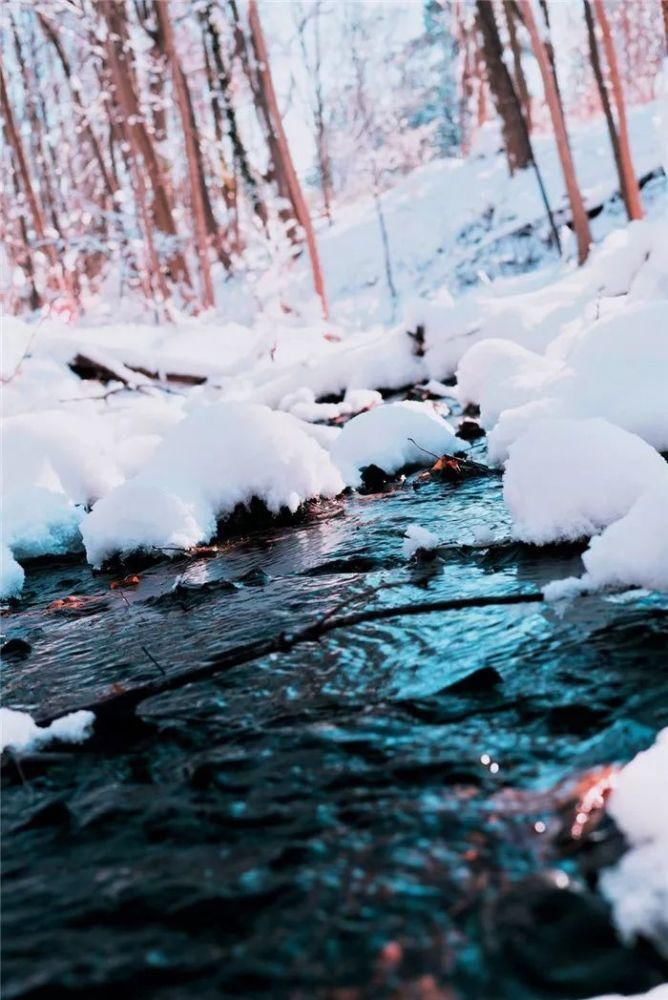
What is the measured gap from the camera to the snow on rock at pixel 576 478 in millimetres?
3217

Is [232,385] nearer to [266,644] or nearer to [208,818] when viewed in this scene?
[266,644]

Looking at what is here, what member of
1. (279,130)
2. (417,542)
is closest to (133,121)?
(279,130)

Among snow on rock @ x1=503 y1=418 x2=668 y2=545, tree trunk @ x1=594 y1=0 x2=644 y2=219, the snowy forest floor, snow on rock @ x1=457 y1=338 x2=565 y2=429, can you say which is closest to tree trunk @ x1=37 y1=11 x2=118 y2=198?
tree trunk @ x1=594 y1=0 x2=644 y2=219

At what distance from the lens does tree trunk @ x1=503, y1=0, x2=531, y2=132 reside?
16.7 m

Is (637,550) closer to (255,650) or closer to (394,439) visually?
(255,650)

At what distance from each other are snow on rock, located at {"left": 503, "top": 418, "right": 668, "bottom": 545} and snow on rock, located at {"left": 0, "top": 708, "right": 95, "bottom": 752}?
1934 millimetres

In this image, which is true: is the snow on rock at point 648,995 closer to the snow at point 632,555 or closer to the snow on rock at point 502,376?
the snow at point 632,555

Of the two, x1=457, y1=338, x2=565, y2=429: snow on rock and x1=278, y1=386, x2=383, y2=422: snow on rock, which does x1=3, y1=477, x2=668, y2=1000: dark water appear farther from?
x1=278, y1=386, x2=383, y2=422: snow on rock

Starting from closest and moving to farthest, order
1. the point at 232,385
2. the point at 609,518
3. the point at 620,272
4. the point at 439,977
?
1. the point at 439,977
2. the point at 609,518
3. the point at 620,272
4. the point at 232,385

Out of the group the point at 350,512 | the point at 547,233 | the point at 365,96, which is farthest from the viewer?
the point at 365,96

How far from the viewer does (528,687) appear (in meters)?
2.21

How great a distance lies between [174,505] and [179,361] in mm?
5599

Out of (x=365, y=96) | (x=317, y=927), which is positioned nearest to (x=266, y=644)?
(x=317, y=927)

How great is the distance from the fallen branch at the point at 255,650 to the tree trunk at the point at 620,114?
10.1 m
